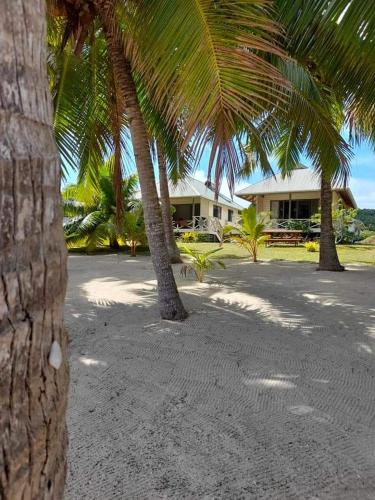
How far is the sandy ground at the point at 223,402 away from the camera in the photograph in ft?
7.75

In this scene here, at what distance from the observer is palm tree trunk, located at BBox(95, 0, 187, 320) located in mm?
5102

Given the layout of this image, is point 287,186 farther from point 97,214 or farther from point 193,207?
point 97,214

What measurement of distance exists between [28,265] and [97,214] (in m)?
16.8

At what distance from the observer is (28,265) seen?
95cm

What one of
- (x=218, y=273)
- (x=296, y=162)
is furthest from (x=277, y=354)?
(x=296, y=162)

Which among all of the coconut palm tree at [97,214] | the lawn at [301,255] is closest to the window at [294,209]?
the lawn at [301,255]

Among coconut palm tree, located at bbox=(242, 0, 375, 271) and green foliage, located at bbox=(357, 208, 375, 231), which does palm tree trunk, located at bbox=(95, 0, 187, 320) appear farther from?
green foliage, located at bbox=(357, 208, 375, 231)

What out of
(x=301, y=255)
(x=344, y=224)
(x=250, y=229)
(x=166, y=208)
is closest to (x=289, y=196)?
(x=344, y=224)

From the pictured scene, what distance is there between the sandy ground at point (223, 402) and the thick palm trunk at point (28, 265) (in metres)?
1.53

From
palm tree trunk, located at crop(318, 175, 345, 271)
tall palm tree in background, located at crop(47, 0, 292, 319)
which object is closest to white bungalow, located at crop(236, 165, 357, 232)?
palm tree trunk, located at crop(318, 175, 345, 271)

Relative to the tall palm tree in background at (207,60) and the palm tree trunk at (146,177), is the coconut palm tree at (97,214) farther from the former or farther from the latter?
the tall palm tree in background at (207,60)

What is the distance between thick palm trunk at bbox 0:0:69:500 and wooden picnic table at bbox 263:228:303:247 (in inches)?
813

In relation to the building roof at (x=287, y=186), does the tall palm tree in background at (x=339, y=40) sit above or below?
below

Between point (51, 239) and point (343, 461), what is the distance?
2.47m
